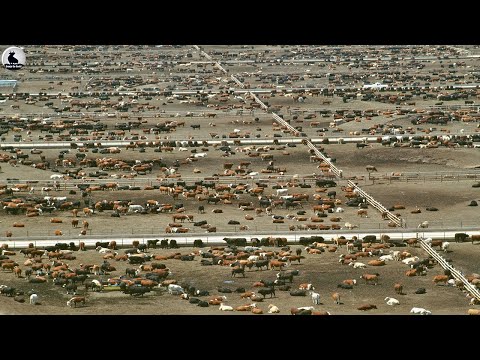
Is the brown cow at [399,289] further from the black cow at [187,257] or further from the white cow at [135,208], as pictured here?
the white cow at [135,208]

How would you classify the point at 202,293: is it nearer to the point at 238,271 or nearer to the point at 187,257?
the point at 238,271

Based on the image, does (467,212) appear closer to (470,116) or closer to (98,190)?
(98,190)

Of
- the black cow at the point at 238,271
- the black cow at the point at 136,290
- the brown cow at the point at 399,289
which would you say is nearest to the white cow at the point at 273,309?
the brown cow at the point at 399,289

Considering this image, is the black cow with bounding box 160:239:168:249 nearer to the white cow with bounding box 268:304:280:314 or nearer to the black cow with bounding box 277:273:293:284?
the black cow with bounding box 277:273:293:284

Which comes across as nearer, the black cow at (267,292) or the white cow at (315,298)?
the white cow at (315,298)

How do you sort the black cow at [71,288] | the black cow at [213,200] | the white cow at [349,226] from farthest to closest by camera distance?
the black cow at [213,200], the white cow at [349,226], the black cow at [71,288]

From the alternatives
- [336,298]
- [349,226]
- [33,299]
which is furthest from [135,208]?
[336,298]
